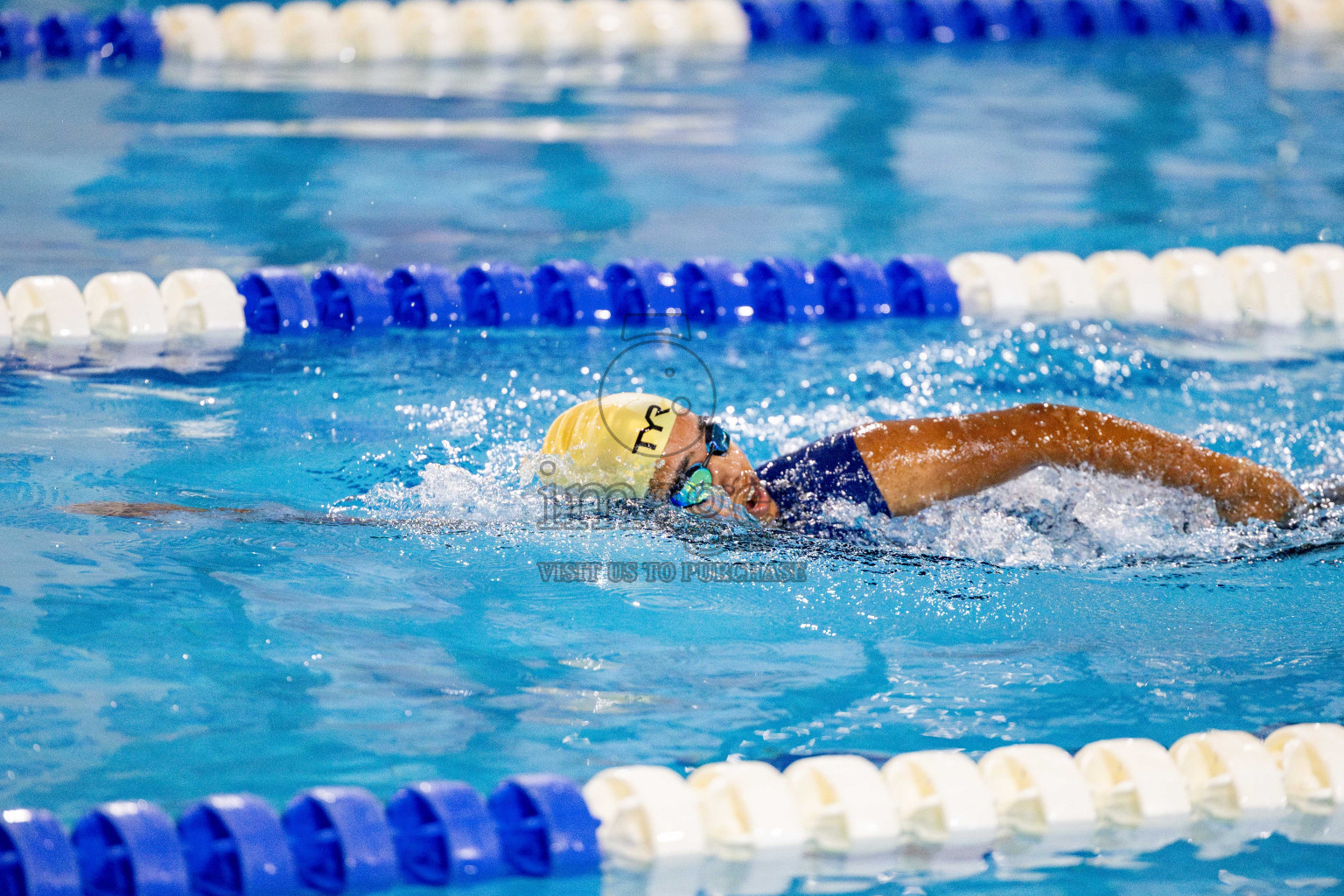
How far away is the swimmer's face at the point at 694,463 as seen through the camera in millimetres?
3221

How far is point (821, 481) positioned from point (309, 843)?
1.51m

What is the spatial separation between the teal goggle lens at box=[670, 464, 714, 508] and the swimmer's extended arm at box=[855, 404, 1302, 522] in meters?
0.37

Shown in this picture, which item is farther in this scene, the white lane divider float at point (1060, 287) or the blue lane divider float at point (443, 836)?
the white lane divider float at point (1060, 287)

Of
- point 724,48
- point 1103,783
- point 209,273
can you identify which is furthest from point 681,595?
point 724,48

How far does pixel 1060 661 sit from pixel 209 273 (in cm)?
322

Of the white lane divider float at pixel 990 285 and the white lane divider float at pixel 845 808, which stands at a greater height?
the white lane divider float at pixel 990 285

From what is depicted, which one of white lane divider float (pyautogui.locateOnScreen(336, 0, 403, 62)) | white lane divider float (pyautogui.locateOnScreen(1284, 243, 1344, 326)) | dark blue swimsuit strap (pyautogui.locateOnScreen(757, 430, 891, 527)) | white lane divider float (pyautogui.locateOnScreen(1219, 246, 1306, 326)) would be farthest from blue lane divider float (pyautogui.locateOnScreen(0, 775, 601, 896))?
white lane divider float (pyautogui.locateOnScreen(336, 0, 403, 62))

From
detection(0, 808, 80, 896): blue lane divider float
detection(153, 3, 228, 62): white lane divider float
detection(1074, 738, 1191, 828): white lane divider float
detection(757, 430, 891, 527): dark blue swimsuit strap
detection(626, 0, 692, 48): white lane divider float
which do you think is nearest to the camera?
detection(0, 808, 80, 896): blue lane divider float

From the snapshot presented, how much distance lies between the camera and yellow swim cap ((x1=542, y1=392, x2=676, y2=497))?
3.24 meters

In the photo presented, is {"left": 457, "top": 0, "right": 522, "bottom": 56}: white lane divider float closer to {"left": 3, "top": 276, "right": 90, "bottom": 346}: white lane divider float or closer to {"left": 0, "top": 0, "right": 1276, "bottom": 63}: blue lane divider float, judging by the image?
{"left": 0, "top": 0, "right": 1276, "bottom": 63}: blue lane divider float

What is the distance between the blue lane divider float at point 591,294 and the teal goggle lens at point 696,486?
6.12ft

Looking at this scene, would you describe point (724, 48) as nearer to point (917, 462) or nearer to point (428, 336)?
point (428, 336)

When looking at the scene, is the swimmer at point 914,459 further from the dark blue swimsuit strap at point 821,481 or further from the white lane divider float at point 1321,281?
the white lane divider float at point 1321,281

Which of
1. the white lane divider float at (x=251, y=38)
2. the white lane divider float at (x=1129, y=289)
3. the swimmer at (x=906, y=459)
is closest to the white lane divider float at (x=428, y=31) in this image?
the white lane divider float at (x=251, y=38)
